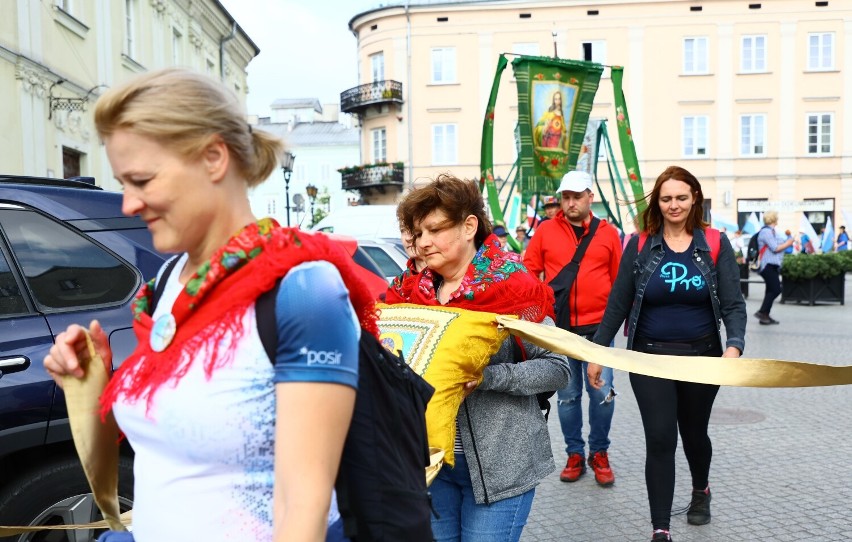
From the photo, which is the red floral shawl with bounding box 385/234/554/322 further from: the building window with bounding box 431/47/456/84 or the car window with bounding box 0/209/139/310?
the building window with bounding box 431/47/456/84

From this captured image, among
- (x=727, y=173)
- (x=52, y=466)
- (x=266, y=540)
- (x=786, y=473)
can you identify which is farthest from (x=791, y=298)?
(x=727, y=173)

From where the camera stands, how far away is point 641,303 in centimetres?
466

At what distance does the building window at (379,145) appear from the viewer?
44.6 m

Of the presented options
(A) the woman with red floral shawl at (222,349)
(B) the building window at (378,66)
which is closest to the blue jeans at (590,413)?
(A) the woman with red floral shawl at (222,349)

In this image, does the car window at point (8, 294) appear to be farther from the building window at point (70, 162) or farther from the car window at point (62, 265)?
the building window at point (70, 162)

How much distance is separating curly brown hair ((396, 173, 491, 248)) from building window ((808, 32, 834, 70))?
135ft

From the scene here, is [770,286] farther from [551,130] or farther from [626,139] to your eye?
[551,130]

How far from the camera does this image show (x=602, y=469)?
5883mm

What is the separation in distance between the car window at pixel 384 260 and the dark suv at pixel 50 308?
288 inches

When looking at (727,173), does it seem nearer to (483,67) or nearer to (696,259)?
(483,67)

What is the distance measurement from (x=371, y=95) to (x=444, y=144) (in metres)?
4.40

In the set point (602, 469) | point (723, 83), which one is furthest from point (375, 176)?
point (602, 469)

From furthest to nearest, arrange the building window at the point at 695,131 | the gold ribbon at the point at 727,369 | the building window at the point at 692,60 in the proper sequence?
the building window at the point at 695,131, the building window at the point at 692,60, the gold ribbon at the point at 727,369

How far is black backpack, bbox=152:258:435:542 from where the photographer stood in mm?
1474
